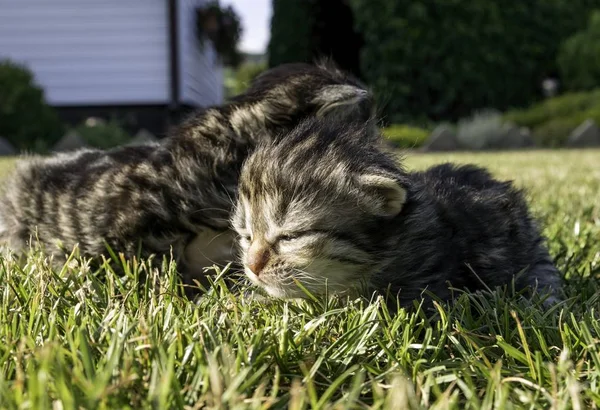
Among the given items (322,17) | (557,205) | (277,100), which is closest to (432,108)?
(322,17)

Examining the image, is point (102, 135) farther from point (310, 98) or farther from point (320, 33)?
point (310, 98)

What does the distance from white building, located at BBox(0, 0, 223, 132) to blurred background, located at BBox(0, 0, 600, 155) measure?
0.03 m

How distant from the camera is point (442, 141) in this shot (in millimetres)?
15570

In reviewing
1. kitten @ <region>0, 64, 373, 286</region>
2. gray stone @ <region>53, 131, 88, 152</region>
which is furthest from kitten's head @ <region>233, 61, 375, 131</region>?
gray stone @ <region>53, 131, 88, 152</region>

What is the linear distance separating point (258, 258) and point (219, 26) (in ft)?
60.7

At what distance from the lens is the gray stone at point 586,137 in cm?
1594

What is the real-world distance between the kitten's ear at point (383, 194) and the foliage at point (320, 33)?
1728 cm

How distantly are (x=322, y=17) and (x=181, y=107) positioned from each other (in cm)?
581

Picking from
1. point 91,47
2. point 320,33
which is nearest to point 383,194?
point 91,47

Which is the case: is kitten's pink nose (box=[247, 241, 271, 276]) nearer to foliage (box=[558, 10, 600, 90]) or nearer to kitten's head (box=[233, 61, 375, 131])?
kitten's head (box=[233, 61, 375, 131])

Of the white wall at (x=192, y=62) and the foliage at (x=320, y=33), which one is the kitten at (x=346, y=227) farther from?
the foliage at (x=320, y=33)

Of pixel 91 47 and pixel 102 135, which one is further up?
pixel 91 47

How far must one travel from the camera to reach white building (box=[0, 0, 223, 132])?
54.6ft

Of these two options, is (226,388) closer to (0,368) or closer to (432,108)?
(0,368)
